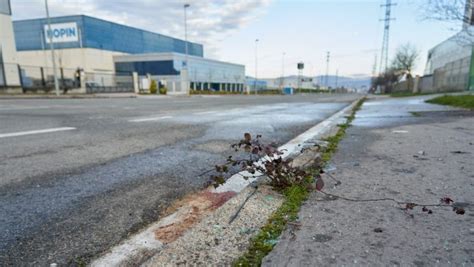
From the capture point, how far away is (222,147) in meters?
4.20

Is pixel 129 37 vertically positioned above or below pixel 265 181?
above

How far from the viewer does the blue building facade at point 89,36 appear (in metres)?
55.8

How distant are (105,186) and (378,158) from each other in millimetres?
2632

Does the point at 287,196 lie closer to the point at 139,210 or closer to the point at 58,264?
the point at 139,210

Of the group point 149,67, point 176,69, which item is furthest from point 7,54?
point 176,69

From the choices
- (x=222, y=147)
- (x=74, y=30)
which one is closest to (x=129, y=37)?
(x=74, y=30)

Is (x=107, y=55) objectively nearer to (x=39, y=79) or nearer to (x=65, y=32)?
(x=65, y=32)

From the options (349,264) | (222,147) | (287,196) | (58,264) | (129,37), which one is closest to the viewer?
(349,264)

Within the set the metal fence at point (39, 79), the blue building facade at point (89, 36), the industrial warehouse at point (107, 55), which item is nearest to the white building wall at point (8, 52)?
the metal fence at point (39, 79)

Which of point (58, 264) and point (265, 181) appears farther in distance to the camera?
point (265, 181)

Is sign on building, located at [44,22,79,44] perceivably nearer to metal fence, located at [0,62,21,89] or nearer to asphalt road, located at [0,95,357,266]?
metal fence, located at [0,62,21,89]

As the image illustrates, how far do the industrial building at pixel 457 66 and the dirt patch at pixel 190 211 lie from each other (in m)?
11.5

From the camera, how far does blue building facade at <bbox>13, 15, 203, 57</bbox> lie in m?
55.8

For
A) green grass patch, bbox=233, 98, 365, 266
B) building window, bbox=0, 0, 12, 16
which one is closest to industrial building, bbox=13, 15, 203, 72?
building window, bbox=0, 0, 12, 16
